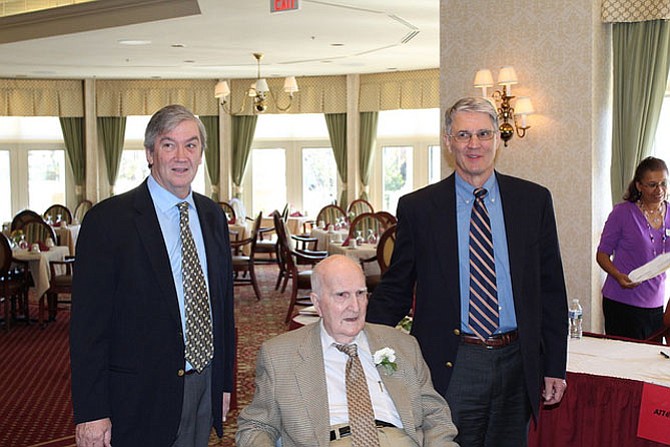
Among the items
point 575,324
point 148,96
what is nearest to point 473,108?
point 575,324

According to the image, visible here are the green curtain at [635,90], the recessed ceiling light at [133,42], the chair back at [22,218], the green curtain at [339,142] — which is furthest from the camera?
the green curtain at [339,142]

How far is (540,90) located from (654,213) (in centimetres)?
129

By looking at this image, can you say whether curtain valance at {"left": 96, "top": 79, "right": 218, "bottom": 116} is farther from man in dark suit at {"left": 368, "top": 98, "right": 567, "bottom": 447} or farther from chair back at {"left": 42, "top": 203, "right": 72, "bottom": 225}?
man in dark suit at {"left": 368, "top": 98, "right": 567, "bottom": 447}

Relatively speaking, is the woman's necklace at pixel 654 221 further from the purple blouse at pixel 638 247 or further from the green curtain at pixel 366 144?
the green curtain at pixel 366 144

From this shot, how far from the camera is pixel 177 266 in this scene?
2670 mm

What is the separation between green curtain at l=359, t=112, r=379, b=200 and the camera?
13.7 m

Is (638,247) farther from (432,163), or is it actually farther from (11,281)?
(432,163)

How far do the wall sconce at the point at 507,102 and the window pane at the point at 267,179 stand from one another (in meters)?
9.39

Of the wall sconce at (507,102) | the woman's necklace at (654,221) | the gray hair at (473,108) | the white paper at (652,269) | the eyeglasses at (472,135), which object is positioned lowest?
the white paper at (652,269)

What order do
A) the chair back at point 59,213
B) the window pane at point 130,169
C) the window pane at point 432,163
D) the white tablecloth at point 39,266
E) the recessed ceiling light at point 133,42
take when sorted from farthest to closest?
the window pane at point 130,169 → the window pane at point 432,163 → the chair back at point 59,213 → the recessed ceiling light at point 133,42 → the white tablecloth at point 39,266

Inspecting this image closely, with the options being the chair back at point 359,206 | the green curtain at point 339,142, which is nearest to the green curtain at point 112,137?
the green curtain at point 339,142

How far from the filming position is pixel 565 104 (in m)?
5.44

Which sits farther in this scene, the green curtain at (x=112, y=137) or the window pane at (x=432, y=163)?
the green curtain at (x=112, y=137)

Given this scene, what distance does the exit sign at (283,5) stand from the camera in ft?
23.6
